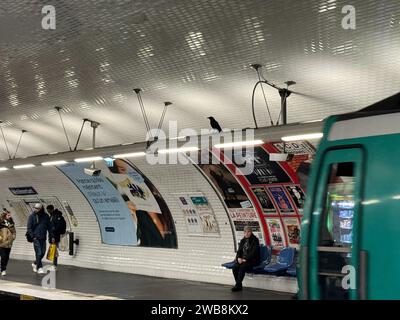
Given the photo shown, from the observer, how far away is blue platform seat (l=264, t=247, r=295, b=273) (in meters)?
11.4

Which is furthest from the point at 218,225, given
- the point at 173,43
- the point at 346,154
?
the point at 346,154

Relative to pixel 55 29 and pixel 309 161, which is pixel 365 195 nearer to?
pixel 55 29

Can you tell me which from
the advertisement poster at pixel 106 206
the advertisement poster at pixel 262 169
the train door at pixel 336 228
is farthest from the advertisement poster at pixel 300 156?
the advertisement poster at pixel 106 206

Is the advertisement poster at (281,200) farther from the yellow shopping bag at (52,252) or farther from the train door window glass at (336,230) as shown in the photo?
the yellow shopping bag at (52,252)

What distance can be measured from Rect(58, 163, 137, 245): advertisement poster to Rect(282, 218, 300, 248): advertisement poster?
5181 millimetres

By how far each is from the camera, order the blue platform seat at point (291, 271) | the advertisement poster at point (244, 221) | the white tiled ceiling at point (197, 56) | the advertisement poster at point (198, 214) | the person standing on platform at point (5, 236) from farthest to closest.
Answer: the person standing on platform at point (5, 236) < the advertisement poster at point (198, 214) < the advertisement poster at point (244, 221) < the blue platform seat at point (291, 271) < the white tiled ceiling at point (197, 56)

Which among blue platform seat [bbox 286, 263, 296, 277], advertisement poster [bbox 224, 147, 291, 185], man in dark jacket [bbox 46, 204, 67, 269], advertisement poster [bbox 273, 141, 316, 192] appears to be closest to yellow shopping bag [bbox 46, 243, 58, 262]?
man in dark jacket [bbox 46, 204, 67, 269]

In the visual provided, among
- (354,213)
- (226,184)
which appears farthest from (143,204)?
(354,213)

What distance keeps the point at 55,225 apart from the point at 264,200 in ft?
23.2

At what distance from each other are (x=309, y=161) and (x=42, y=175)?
9.55 meters

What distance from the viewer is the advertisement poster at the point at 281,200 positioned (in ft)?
37.4

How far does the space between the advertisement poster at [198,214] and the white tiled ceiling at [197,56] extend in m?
2.50

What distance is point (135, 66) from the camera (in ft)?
27.8
